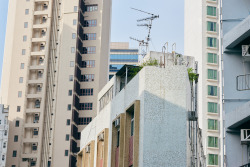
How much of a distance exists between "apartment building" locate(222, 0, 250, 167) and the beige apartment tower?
75879mm

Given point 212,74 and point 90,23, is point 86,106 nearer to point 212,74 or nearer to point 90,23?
point 90,23

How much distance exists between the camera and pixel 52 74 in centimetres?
10650

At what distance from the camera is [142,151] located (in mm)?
34719

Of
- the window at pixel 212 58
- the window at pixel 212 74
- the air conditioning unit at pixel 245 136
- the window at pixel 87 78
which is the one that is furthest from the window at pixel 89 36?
the air conditioning unit at pixel 245 136

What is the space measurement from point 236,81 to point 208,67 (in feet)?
182

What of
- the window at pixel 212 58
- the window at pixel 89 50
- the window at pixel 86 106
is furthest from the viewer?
the window at pixel 89 50

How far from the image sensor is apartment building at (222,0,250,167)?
23750mm

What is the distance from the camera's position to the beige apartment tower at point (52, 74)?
336ft

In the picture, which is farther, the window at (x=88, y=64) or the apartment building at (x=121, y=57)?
the apartment building at (x=121, y=57)

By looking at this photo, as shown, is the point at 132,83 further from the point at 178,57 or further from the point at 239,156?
the point at 239,156

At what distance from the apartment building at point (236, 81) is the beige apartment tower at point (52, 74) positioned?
2987 inches

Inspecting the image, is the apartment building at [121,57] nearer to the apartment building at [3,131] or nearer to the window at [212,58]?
the apartment building at [3,131]

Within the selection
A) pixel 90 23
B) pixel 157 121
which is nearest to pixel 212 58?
pixel 90 23

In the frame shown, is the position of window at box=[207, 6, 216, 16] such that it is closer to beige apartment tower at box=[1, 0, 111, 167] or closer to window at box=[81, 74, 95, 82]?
beige apartment tower at box=[1, 0, 111, 167]
